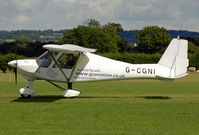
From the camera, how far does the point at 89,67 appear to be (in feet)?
55.1

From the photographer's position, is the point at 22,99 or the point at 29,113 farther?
the point at 22,99

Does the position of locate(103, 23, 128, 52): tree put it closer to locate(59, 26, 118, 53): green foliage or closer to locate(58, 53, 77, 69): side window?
locate(59, 26, 118, 53): green foliage

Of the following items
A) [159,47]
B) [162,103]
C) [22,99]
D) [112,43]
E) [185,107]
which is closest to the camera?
[185,107]

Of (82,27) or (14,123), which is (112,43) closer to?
(82,27)

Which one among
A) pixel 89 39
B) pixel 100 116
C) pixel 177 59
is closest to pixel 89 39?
pixel 89 39

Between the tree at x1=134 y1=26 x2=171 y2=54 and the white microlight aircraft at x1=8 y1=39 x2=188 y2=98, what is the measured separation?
303 ft

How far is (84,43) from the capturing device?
86.8 m

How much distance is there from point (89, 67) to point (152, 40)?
9409 cm

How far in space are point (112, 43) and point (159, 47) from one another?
66.1ft

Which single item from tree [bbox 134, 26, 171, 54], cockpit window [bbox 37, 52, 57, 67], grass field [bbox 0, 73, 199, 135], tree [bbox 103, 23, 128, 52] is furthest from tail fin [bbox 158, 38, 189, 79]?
tree [bbox 103, 23, 128, 52]

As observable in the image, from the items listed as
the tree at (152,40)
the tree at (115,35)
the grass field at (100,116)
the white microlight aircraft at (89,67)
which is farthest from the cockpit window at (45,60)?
the tree at (115,35)

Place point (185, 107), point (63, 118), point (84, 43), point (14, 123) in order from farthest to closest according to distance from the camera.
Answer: point (84, 43) < point (185, 107) < point (63, 118) < point (14, 123)

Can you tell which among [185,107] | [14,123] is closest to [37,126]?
[14,123]

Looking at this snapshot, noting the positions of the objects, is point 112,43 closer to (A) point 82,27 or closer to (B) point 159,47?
(A) point 82,27
